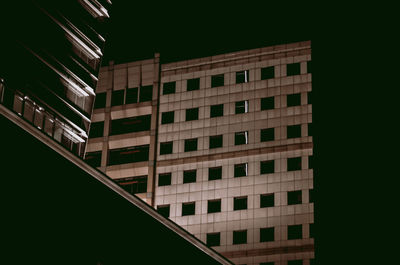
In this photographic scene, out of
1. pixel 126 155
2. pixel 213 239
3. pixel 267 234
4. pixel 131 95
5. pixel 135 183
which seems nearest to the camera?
pixel 267 234

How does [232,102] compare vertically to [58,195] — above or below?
above

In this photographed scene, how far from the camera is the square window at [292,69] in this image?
110 m

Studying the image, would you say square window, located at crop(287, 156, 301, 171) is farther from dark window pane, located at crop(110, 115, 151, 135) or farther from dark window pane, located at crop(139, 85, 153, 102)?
dark window pane, located at crop(139, 85, 153, 102)

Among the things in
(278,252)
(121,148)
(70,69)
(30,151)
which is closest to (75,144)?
(70,69)

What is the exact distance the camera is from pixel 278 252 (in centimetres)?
10050

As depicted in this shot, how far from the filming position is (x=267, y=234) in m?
102

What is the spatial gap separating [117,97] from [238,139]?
784 inches

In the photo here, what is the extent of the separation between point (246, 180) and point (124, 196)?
57.7 m

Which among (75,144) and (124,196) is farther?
(75,144)

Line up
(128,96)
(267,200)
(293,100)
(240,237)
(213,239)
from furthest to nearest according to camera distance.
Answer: (128,96), (293,100), (267,200), (213,239), (240,237)

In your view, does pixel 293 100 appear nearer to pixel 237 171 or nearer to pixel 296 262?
pixel 237 171

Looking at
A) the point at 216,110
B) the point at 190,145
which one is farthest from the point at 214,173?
the point at 216,110

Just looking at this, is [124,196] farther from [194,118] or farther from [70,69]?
[194,118]

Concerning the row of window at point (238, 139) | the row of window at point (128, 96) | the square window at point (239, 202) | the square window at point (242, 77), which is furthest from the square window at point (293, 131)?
the row of window at point (128, 96)
